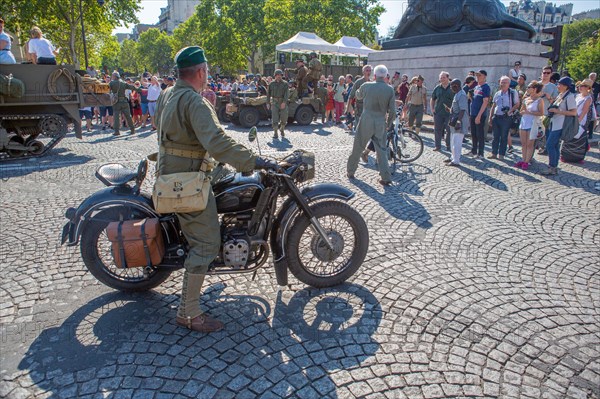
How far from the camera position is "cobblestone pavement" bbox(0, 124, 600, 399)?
268 cm

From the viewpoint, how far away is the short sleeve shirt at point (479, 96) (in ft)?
31.3

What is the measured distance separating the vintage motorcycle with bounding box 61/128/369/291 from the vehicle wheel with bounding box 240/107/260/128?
11808 mm

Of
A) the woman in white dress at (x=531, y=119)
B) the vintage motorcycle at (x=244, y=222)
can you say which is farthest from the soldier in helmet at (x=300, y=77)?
the vintage motorcycle at (x=244, y=222)

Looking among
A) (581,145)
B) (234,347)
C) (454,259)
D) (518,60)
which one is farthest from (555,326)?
(518,60)

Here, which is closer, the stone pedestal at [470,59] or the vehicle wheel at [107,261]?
the vehicle wheel at [107,261]

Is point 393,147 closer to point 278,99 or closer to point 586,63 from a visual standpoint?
point 278,99

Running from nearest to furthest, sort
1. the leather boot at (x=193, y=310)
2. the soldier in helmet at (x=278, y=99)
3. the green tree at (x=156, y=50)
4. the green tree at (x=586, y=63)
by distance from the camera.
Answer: the leather boot at (x=193, y=310) → the soldier in helmet at (x=278, y=99) → the green tree at (x=586, y=63) → the green tree at (x=156, y=50)

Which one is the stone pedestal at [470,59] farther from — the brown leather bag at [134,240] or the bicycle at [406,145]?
the brown leather bag at [134,240]

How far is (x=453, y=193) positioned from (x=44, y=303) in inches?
228

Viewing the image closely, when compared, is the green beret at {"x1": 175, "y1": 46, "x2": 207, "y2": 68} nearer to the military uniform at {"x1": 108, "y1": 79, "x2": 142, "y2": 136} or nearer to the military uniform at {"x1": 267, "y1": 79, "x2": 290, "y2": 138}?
the military uniform at {"x1": 267, "y1": 79, "x2": 290, "y2": 138}

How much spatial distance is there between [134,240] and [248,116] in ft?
41.0

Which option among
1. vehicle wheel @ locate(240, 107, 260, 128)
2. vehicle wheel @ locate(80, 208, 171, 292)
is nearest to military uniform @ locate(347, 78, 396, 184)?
vehicle wheel @ locate(80, 208, 171, 292)

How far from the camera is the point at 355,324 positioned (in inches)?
131

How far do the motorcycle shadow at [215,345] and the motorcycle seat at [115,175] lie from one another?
3.19 feet
